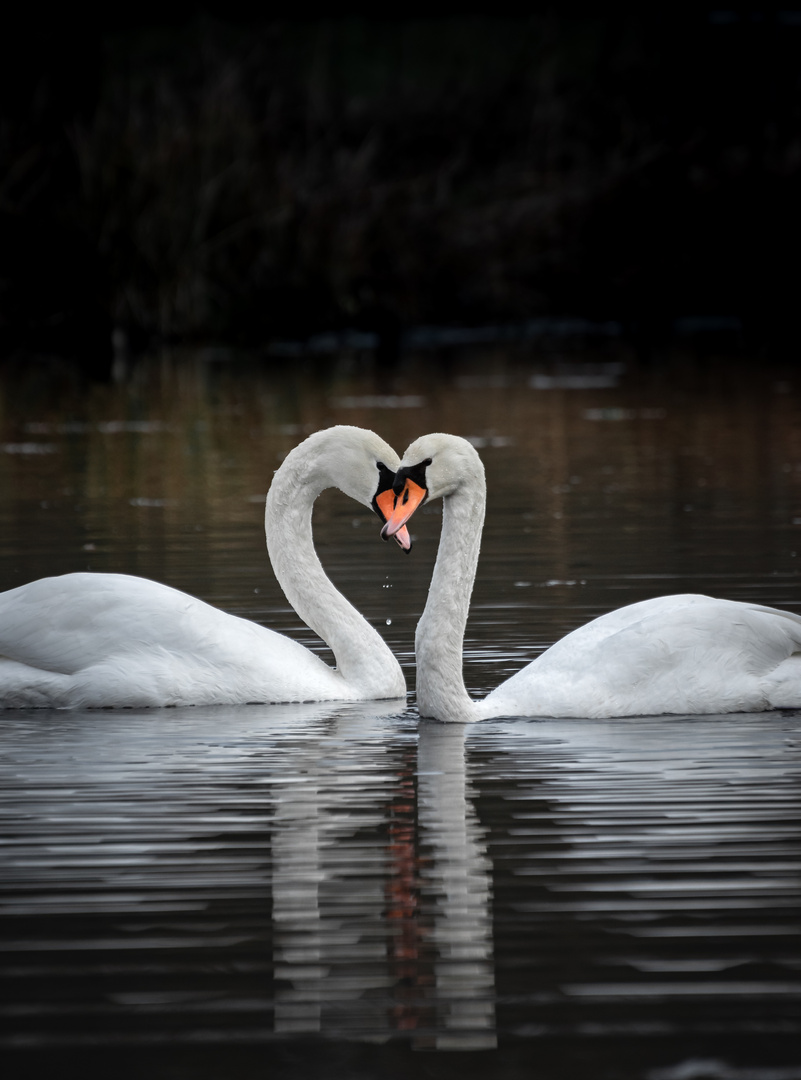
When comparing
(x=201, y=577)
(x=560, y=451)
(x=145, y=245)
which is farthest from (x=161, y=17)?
(x=201, y=577)

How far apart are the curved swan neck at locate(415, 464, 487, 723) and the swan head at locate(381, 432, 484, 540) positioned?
0.07m

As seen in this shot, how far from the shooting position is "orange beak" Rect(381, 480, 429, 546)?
7.49m

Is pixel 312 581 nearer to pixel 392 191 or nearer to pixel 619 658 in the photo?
pixel 619 658

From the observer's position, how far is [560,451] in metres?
17.7

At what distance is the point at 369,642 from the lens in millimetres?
8328

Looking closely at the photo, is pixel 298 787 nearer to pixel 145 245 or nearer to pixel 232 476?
pixel 232 476

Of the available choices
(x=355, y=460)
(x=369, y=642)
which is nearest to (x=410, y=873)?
(x=369, y=642)

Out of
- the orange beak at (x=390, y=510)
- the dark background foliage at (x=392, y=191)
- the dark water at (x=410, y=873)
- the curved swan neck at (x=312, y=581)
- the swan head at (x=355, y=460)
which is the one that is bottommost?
the dark water at (x=410, y=873)

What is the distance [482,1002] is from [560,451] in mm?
13393

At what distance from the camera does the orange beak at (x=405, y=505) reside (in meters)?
7.49

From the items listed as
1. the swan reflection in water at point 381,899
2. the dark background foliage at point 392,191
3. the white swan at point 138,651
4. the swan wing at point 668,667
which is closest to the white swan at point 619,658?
the swan wing at point 668,667

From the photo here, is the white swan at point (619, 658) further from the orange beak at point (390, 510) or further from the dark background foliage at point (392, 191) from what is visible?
the dark background foliage at point (392, 191)

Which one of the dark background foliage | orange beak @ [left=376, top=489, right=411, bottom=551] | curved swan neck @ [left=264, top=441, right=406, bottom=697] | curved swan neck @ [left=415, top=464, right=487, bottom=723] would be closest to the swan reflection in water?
curved swan neck @ [left=415, top=464, right=487, bottom=723]

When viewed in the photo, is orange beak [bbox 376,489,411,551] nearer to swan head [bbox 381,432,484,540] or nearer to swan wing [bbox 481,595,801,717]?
swan head [bbox 381,432,484,540]
